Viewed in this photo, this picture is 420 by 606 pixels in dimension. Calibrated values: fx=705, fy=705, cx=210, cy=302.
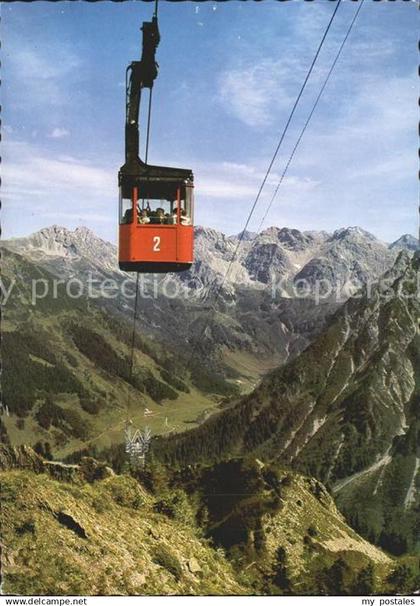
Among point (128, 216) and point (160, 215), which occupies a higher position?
point (160, 215)

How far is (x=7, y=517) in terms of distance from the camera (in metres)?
43.2

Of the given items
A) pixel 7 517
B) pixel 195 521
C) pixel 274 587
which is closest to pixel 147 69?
pixel 7 517

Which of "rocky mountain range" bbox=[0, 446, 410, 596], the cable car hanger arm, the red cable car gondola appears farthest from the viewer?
"rocky mountain range" bbox=[0, 446, 410, 596]

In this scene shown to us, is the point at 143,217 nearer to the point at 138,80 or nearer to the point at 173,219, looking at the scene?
the point at 173,219

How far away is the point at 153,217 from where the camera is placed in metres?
36.5

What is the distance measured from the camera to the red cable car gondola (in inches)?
1403

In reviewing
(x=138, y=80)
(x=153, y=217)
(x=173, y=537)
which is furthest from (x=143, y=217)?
(x=173, y=537)

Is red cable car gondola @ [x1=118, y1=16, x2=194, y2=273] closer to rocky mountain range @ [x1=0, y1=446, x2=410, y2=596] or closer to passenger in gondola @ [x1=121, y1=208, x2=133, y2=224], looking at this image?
passenger in gondola @ [x1=121, y1=208, x2=133, y2=224]

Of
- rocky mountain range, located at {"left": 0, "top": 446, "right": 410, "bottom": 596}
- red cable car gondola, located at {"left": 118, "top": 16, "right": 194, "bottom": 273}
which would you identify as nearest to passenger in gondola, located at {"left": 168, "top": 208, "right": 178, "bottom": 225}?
red cable car gondola, located at {"left": 118, "top": 16, "right": 194, "bottom": 273}

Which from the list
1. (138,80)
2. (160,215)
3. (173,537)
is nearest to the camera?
(138,80)

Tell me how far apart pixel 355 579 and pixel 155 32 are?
74053mm

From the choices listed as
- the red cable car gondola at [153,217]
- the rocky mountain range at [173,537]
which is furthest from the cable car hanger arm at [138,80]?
the rocky mountain range at [173,537]

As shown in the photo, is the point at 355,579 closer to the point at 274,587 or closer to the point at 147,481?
the point at 274,587

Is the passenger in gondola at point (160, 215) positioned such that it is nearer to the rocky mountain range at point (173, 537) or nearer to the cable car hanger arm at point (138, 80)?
the cable car hanger arm at point (138, 80)
